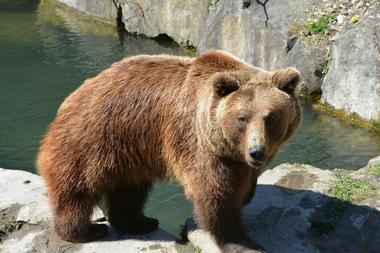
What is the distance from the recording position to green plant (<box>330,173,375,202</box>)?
6.67 meters

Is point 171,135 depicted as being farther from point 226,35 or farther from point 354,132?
point 226,35

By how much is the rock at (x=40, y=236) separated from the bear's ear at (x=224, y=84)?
1748 mm

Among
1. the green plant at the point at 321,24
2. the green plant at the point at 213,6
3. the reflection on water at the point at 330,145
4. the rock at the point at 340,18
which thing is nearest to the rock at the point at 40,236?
the reflection on water at the point at 330,145

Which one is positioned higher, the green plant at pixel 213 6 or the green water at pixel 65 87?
the green plant at pixel 213 6

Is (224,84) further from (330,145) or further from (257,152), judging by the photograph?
(330,145)

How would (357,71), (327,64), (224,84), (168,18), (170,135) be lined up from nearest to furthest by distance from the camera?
1. (224,84)
2. (170,135)
3. (357,71)
4. (327,64)
5. (168,18)

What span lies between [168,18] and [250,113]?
43.3 feet

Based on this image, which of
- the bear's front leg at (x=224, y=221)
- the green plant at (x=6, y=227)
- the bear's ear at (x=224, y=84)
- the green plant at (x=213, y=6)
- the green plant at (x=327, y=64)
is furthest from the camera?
the green plant at (x=213, y=6)

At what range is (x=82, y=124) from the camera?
5.80m

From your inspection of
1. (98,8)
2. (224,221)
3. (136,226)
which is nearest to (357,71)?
(136,226)

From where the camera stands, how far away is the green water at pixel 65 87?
1052 cm

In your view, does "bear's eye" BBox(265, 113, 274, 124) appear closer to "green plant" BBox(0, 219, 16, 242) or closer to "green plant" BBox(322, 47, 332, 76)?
"green plant" BBox(0, 219, 16, 242)

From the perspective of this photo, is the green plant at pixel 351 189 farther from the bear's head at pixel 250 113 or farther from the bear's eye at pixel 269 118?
the bear's eye at pixel 269 118

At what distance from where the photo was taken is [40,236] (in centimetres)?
624
